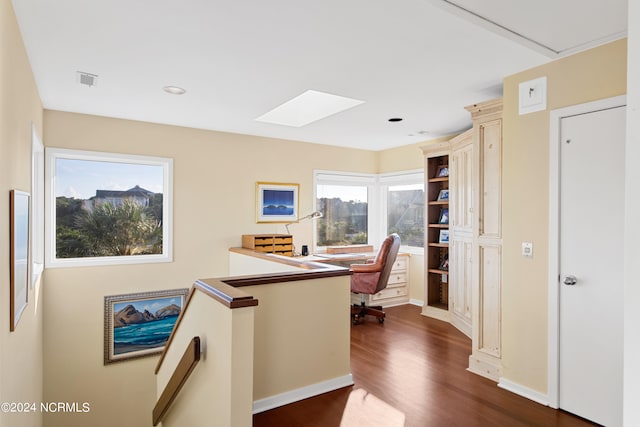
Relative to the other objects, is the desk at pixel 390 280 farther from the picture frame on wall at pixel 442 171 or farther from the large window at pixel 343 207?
the picture frame on wall at pixel 442 171

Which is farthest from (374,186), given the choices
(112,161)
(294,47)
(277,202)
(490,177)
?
(294,47)

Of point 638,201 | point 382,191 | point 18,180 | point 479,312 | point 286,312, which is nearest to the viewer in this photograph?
point 638,201

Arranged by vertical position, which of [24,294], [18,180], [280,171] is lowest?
[24,294]

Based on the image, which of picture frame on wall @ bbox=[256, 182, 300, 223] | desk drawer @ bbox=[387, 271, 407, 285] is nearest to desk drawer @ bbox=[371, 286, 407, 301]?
desk drawer @ bbox=[387, 271, 407, 285]

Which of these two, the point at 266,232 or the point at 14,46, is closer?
the point at 14,46

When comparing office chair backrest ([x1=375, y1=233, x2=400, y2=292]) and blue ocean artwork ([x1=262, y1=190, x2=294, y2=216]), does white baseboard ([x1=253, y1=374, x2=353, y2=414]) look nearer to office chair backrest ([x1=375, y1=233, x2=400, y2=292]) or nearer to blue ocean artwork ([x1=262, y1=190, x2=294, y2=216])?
office chair backrest ([x1=375, y1=233, x2=400, y2=292])

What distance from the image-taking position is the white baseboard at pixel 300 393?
243 centimetres

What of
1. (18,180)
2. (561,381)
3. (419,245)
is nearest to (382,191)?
(419,245)

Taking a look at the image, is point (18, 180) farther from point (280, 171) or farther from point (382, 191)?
point (382, 191)

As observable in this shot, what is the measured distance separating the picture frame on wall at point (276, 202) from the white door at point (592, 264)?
3.70m

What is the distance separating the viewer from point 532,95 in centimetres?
275

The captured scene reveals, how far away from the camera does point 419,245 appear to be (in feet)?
19.1

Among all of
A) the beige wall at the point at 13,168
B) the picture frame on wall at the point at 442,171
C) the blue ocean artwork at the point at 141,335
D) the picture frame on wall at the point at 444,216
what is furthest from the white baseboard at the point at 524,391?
the blue ocean artwork at the point at 141,335

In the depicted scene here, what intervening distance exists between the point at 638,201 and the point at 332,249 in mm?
5421
